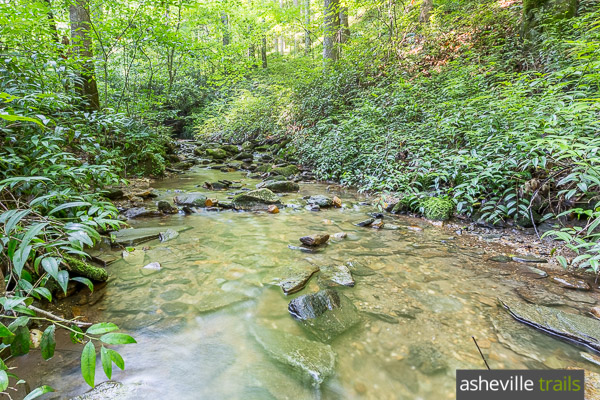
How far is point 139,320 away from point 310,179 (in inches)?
248

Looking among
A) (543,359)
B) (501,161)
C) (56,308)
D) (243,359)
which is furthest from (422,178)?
(56,308)

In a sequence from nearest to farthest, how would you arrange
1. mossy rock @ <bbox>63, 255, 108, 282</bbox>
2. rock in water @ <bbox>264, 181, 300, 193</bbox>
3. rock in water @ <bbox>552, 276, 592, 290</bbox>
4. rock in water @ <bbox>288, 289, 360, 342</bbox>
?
rock in water @ <bbox>288, 289, 360, 342</bbox> → mossy rock @ <bbox>63, 255, 108, 282</bbox> → rock in water @ <bbox>552, 276, 592, 290</bbox> → rock in water @ <bbox>264, 181, 300, 193</bbox>

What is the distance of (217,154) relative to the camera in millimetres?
11336

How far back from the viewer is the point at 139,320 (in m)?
2.05

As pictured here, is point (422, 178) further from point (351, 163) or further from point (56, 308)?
point (56, 308)

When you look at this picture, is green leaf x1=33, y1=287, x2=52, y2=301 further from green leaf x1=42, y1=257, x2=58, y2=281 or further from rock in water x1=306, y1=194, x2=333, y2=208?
rock in water x1=306, y1=194, x2=333, y2=208

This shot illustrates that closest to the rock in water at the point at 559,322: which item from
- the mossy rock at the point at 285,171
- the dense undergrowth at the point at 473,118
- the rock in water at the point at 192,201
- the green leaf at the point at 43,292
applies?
the dense undergrowth at the point at 473,118

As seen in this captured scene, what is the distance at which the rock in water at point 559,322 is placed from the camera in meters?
1.83

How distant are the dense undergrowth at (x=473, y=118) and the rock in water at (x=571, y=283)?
0.23 m

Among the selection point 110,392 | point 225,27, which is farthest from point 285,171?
point 225,27

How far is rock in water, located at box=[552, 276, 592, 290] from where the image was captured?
2435mm

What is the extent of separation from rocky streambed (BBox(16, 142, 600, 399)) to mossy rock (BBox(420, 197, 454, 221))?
1.72 ft

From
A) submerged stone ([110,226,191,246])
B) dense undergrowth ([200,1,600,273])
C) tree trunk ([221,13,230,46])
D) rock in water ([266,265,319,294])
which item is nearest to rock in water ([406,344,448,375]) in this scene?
rock in water ([266,265,319,294])

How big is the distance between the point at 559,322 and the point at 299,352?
6.15ft
